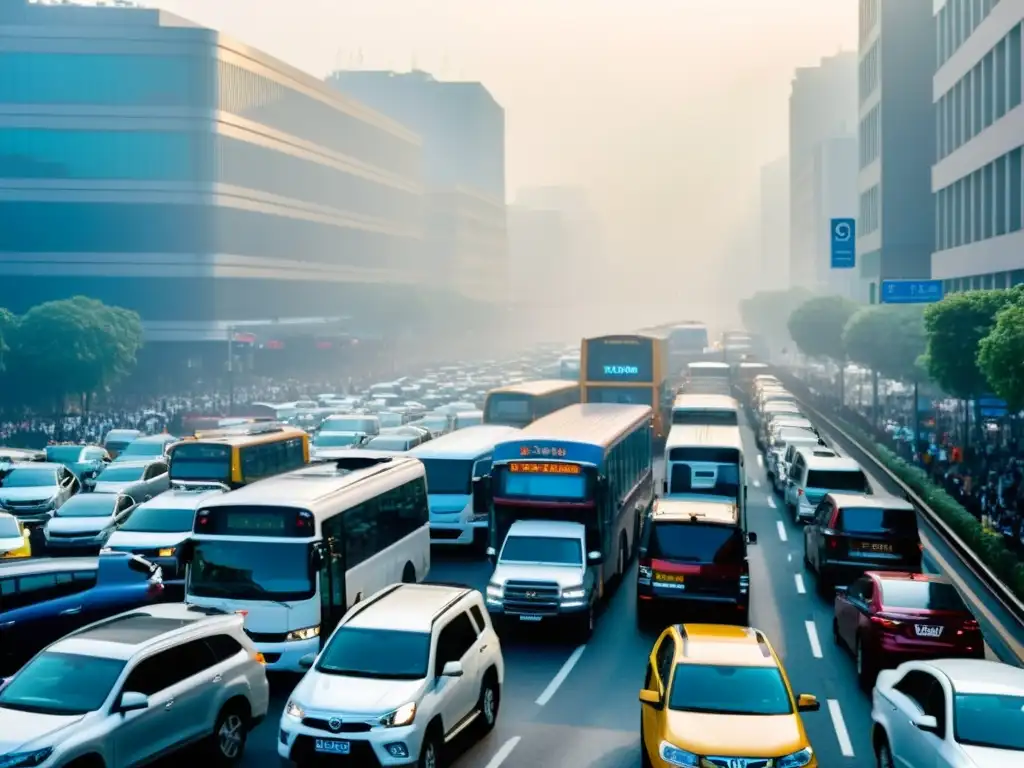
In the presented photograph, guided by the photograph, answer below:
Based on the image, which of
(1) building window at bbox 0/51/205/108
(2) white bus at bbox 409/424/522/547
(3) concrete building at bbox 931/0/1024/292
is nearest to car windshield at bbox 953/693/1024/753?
(2) white bus at bbox 409/424/522/547

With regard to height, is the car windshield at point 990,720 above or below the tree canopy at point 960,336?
below

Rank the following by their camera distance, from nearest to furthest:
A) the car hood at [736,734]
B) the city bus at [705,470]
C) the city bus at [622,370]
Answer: the car hood at [736,734] → the city bus at [705,470] → the city bus at [622,370]

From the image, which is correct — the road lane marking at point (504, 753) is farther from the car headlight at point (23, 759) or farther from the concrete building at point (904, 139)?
the concrete building at point (904, 139)

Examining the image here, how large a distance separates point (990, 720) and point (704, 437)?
19.4 meters

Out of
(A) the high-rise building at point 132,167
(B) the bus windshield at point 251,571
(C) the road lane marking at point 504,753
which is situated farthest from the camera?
(A) the high-rise building at point 132,167

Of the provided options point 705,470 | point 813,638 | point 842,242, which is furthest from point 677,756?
point 842,242

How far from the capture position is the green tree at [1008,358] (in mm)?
25719

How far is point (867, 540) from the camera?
23.3m

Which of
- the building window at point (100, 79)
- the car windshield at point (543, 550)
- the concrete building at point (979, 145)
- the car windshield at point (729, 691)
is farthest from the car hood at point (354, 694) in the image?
the building window at point (100, 79)

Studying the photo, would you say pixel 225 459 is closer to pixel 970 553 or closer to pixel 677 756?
pixel 970 553

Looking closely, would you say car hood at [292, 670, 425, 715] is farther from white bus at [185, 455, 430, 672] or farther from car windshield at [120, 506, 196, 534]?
car windshield at [120, 506, 196, 534]

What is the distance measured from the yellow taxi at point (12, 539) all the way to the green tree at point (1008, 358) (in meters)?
20.0

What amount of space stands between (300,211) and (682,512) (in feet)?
312

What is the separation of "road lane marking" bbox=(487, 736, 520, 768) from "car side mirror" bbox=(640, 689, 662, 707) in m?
2.19
